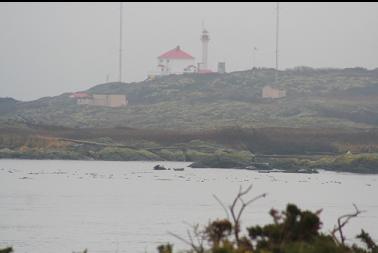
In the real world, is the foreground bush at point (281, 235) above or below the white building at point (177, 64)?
below

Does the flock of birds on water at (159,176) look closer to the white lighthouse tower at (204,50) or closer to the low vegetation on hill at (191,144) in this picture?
the low vegetation on hill at (191,144)

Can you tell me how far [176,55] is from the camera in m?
155

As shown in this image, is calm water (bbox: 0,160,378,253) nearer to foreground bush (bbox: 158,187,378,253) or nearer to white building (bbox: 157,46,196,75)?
foreground bush (bbox: 158,187,378,253)

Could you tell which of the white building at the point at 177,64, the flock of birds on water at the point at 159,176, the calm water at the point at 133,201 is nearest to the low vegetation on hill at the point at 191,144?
the calm water at the point at 133,201

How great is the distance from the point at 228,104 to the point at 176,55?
67.8ft

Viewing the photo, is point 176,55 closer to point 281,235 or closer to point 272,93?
point 272,93

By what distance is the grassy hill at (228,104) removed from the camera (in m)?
123

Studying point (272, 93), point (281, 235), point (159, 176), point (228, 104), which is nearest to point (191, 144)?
point (159, 176)

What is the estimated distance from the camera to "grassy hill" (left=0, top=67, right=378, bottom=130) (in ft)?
403

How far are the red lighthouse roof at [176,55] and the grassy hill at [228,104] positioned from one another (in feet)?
10.3

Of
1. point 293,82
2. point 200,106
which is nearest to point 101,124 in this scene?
point 200,106

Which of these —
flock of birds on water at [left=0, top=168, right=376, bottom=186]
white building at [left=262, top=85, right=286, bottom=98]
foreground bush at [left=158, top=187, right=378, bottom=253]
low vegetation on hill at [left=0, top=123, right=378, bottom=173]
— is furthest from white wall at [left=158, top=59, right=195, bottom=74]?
foreground bush at [left=158, top=187, right=378, bottom=253]

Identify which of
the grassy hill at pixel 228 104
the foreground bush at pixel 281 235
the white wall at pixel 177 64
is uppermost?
the white wall at pixel 177 64

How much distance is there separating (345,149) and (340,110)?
3615 cm
